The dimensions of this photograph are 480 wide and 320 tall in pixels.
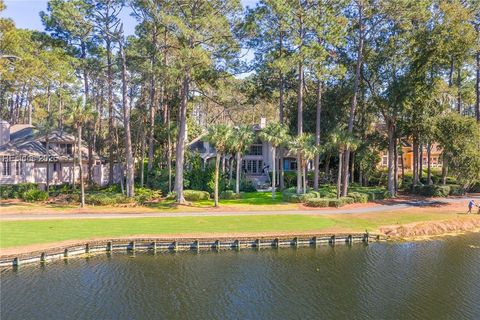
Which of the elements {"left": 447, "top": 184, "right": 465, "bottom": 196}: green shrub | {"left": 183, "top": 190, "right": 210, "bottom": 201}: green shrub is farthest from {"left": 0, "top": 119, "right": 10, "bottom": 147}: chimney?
{"left": 447, "top": 184, "right": 465, "bottom": 196}: green shrub

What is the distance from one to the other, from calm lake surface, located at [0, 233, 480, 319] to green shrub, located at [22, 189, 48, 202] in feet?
72.1

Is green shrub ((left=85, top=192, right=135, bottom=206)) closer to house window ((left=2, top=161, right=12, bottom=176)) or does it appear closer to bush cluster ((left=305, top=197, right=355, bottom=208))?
house window ((left=2, top=161, right=12, bottom=176))

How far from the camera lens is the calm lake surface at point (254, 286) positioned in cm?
2034

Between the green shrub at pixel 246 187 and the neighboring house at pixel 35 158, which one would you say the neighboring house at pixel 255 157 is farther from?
the neighboring house at pixel 35 158

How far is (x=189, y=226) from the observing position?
36.0 metres

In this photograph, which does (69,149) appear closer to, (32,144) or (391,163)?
(32,144)

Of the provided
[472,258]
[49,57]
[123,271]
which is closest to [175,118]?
[49,57]

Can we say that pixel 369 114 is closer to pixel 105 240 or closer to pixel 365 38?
pixel 365 38

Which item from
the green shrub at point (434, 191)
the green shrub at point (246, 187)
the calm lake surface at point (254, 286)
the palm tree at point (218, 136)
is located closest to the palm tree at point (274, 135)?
the palm tree at point (218, 136)

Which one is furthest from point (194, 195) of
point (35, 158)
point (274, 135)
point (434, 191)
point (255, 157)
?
point (434, 191)

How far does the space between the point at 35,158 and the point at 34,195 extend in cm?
852

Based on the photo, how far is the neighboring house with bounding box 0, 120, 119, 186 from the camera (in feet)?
173

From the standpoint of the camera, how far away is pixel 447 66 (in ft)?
179

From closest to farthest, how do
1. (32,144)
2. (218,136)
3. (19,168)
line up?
(218,136) → (19,168) → (32,144)
